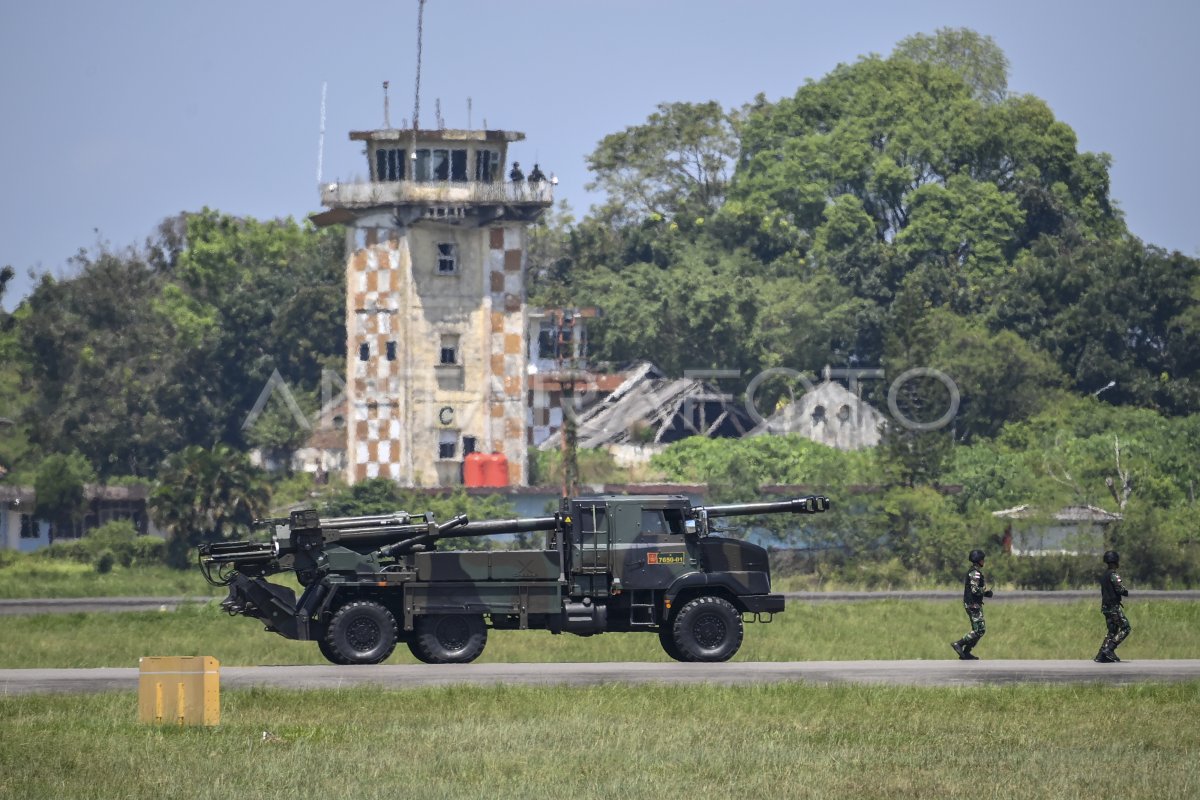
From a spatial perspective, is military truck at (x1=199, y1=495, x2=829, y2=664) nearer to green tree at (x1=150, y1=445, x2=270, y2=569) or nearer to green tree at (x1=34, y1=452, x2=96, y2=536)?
green tree at (x1=150, y1=445, x2=270, y2=569)

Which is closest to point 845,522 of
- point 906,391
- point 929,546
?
point 929,546

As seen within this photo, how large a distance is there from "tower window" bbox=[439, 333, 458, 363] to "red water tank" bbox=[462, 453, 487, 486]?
4021 millimetres

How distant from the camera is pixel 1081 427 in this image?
91000mm

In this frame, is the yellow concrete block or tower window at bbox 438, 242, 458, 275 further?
tower window at bbox 438, 242, 458, 275

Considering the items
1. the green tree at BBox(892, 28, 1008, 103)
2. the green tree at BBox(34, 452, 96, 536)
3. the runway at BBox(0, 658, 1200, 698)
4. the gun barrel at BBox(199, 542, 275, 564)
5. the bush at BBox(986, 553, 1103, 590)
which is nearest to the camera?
the runway at BBox(0, 658, 1200, 698)

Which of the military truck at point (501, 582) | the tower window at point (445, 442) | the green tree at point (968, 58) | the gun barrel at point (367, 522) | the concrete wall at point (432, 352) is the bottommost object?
the military truck at point (501, 582)

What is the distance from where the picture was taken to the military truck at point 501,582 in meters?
33.0

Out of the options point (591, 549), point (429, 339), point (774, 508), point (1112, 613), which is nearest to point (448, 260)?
point (429, 339)

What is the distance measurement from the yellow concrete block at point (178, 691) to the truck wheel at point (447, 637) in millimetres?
7562

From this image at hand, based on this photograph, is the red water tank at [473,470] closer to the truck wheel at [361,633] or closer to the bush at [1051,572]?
the bush at [1051,572]

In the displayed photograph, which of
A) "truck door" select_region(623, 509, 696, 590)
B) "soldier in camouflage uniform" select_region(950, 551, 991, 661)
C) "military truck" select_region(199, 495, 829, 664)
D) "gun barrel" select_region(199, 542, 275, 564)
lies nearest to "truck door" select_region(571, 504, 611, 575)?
"military truck" select_region(199, 495, 829, 664)

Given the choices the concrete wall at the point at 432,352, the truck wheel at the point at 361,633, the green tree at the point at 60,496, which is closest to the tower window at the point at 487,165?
the concrete wall at the point at 432,352

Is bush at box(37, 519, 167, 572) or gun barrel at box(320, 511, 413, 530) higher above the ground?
gun barrel at box(320, 511, 413, 530)

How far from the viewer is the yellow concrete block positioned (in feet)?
84.8
